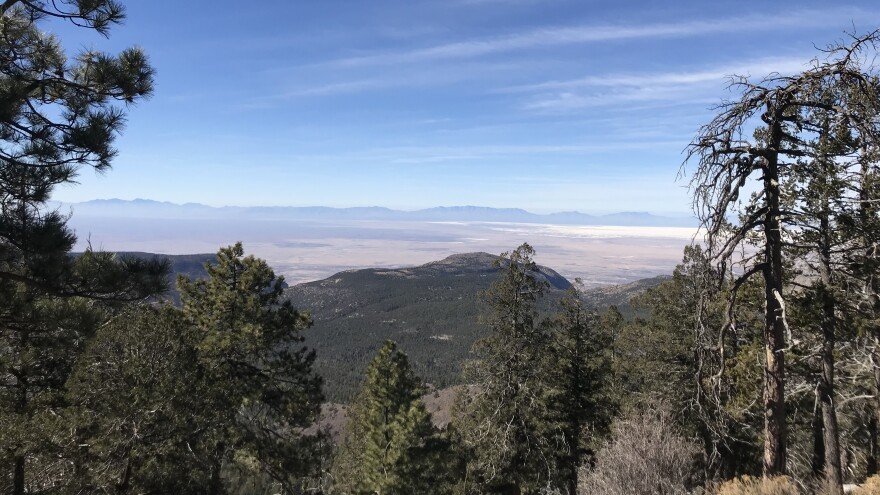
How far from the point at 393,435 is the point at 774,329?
19008 millimetres

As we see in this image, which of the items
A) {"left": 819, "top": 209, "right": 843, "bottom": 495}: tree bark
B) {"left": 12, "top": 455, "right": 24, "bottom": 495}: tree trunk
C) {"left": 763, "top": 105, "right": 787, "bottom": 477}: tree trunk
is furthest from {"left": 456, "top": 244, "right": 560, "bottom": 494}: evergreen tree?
{"left": 12, "top": 455, "right": 24, "bottom": 495}: tree trunk

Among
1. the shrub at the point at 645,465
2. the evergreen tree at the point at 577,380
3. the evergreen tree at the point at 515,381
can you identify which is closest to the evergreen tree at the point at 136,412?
the evergreen tree at the point at 515,381

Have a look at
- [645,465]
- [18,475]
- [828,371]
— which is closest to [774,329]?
[828,371]

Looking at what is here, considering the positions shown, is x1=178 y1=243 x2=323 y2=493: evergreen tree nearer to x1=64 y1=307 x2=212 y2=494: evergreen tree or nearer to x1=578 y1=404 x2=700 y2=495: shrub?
x1=64 y1=307 x2=212 y2=494: evergreen tree

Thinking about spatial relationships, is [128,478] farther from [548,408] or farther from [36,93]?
[548,408]

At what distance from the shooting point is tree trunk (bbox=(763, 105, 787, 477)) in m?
6.69

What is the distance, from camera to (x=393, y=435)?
22.7 meters

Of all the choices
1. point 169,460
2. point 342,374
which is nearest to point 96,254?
point 169,460

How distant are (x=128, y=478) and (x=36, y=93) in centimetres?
950

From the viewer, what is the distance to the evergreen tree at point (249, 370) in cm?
1469

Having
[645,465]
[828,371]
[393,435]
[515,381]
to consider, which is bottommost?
[393,435]

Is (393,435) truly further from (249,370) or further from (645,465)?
(645,465)

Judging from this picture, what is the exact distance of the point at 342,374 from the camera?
143 meters

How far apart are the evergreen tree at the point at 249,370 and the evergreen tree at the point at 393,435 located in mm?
5451
